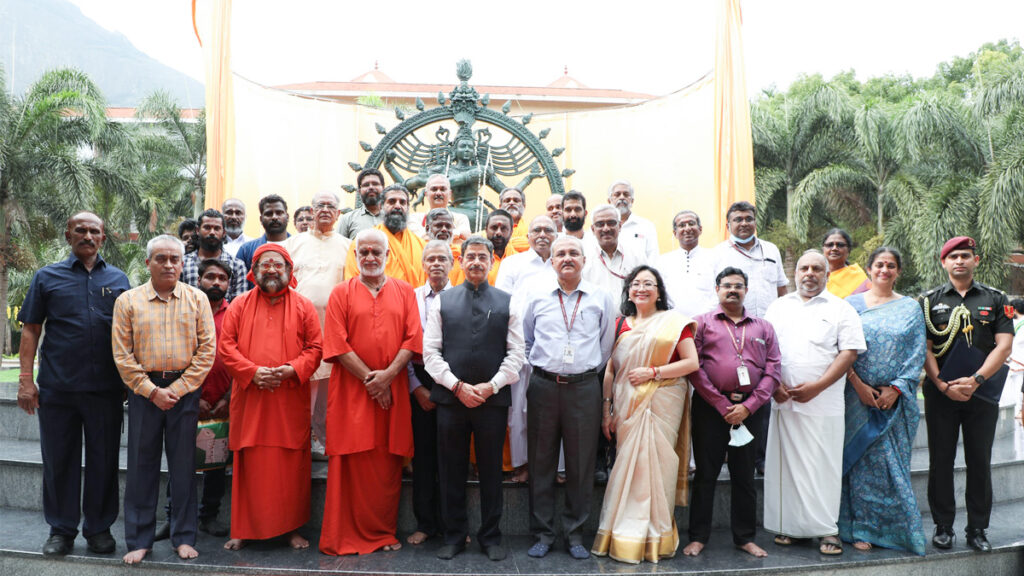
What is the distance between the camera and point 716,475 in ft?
12.7

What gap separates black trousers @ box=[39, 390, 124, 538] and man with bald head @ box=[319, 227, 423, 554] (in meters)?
1.12

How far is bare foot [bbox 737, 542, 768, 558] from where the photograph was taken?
3.75 m

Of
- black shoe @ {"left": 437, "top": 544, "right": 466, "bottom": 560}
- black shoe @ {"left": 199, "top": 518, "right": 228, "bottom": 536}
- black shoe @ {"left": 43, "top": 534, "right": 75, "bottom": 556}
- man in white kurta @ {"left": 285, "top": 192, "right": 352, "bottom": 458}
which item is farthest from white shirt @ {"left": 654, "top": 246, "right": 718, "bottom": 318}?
black shoe @ {"left": 43, "top": 534, "right": 75, "bottom": 556}

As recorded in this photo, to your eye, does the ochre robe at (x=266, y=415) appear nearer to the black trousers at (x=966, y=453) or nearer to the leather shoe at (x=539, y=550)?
the leather shoe at (x=539, y=550)

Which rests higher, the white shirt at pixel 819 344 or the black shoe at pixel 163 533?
the white shirt at pixel 819 344

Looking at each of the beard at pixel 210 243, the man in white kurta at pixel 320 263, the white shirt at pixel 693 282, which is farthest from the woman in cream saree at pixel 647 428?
the beard at pixel 210 243

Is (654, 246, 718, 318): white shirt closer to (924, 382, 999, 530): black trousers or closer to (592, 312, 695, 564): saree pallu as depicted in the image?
(592, 312, 695, 564): saree pallu

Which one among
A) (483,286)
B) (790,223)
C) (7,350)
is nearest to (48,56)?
(7,350)

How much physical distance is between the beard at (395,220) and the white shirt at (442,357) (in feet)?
3.89

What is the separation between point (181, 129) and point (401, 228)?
1606cm

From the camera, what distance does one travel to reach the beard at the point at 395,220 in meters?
4.87

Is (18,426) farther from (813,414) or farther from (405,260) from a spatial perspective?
(813,414)

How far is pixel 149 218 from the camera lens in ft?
56.5

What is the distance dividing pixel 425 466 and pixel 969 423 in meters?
3.00
